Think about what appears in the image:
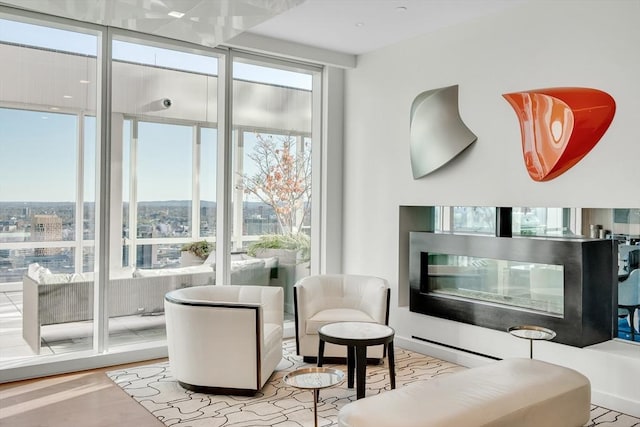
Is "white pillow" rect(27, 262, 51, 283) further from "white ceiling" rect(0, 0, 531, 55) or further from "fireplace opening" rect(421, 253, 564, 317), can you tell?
"fireplace opening" rect(421, 253, 564, 317)

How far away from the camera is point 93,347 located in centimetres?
478

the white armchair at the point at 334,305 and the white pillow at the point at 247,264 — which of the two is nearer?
the white armchair at the point at 334,305

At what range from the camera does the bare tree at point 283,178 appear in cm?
579

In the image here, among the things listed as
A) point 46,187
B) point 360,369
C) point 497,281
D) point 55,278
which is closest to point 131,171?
point 46,187

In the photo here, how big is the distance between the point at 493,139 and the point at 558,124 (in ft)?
2.08

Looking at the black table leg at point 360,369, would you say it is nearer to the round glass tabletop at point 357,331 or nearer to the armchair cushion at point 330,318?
the round glass tabletop at point 357,331

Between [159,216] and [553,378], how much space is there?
3.58 m

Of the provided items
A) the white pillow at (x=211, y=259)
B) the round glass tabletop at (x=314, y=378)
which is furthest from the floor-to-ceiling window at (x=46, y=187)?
the round glass tabletop at (x=314, y=378)

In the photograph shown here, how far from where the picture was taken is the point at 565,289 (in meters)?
4.13

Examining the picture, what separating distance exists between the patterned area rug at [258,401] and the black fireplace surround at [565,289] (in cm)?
52

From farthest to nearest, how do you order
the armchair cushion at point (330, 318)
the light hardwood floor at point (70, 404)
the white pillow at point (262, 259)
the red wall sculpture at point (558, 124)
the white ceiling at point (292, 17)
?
the white pillow at point (262, 259) < the armchair cushion at point (330, 318) < the red wall sculpture at point (558, 124) < the light hardwood floor at point (70, 404) < the white ceiling at point (292, 17)

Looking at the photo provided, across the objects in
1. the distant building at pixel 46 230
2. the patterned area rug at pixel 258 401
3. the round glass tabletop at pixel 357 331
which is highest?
the distant building at pixel 46 230

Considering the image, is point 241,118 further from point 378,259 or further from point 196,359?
point 196,359

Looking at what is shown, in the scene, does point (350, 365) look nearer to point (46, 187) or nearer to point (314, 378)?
point (314, 378)
